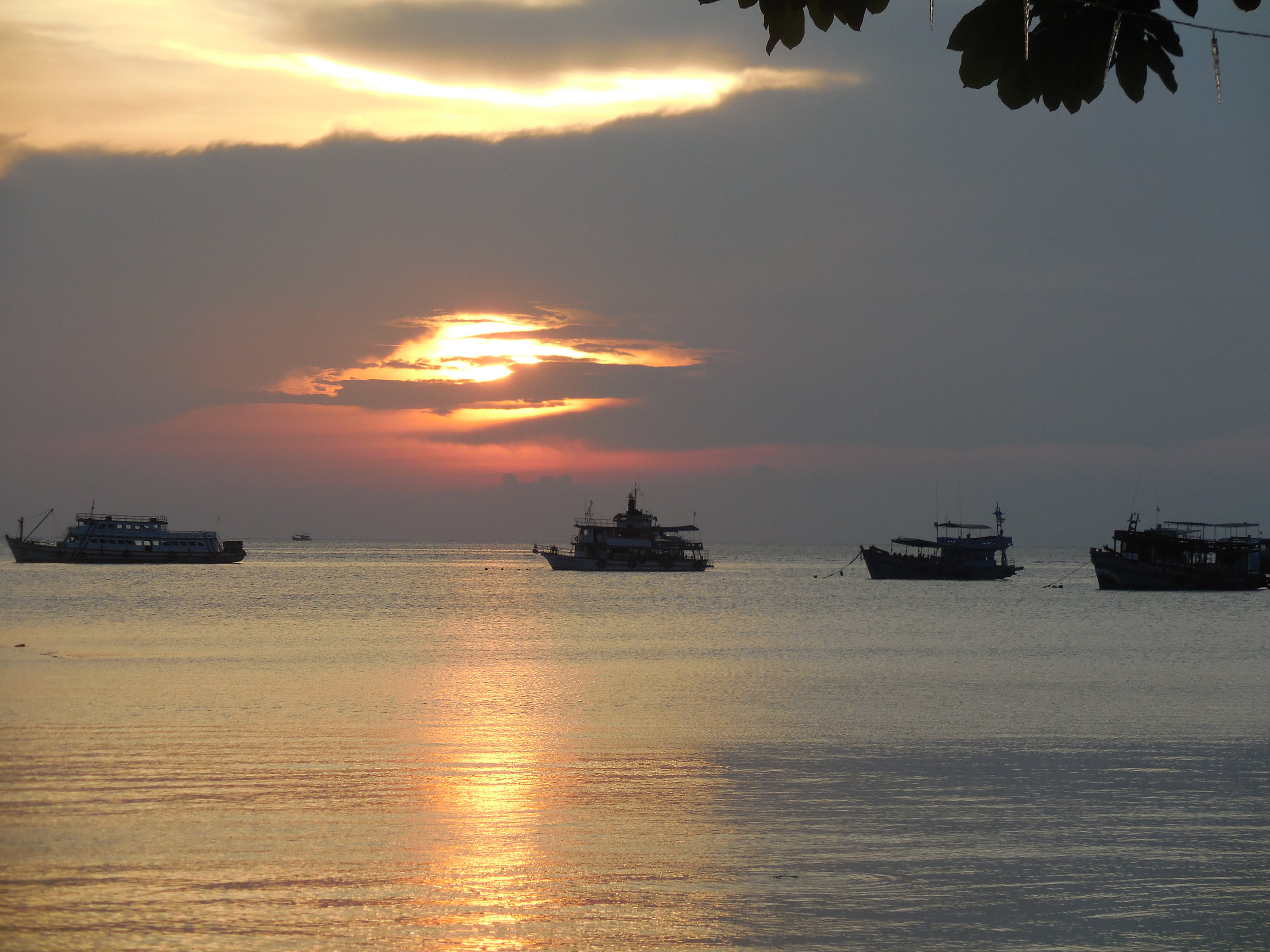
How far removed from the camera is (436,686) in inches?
1521

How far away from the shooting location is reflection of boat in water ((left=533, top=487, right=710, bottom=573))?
15200cm

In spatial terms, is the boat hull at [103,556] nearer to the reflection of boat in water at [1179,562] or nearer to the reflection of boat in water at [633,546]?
the reflection of boat in water at [633,546]

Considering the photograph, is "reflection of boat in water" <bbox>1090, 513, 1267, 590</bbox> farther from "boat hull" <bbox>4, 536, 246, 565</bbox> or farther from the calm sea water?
"boat hull" <bbox>4, 536, 246, 565</bbox>

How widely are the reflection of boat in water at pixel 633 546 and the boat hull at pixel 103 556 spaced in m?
50.4

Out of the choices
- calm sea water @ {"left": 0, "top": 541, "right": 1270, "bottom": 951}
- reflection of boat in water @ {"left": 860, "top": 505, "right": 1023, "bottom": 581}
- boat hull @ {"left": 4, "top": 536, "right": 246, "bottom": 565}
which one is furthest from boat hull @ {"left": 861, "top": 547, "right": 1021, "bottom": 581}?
boat hull @ {"left": 4, "top": 536, "right": 246, "bottom": 565}

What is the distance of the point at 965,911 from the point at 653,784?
26.9ft

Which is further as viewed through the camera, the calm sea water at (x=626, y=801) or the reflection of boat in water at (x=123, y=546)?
the reflection of boat in water at (x=123, y=546)

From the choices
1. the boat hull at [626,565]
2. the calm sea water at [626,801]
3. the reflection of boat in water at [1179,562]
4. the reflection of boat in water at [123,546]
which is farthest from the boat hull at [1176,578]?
the reflection of boat in water at [123,546]

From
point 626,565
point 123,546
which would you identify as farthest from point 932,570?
point 123,546

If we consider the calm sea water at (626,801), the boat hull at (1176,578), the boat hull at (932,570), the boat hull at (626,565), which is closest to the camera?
the calm sea water at (626,801)

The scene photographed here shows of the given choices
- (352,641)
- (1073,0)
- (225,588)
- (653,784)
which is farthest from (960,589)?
(1073,0)

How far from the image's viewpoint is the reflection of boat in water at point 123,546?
154750 mm

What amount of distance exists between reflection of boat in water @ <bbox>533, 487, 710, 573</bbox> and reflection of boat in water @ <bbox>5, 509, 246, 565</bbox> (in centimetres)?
5082

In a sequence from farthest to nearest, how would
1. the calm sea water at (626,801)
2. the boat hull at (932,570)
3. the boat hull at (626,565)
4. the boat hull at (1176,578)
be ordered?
the boat hull at (626,565) < the boat hull at (932,570) < the boat hull at (1176,578) < the calm sea water at (626,801)
